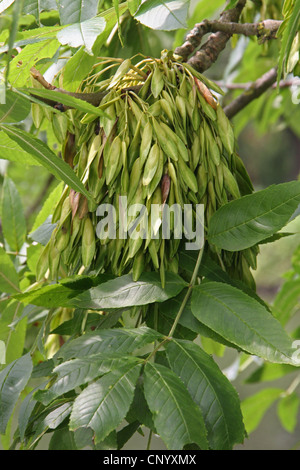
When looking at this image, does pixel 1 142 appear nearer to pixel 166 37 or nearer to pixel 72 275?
pixel 72 275

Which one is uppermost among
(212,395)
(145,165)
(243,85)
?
(145,165)

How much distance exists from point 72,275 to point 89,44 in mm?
184

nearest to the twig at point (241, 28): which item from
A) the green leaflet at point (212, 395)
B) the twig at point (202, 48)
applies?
the twig at point (202, 48)

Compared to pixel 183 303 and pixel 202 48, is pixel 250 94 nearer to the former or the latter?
pixel 202 48

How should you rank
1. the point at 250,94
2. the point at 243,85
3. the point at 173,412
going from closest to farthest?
the point at 173,412 → the point at 250,94 → the point at 243,85

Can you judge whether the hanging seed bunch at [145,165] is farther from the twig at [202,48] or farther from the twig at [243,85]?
the twig at [243,85]

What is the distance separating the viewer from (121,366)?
39 centimetres

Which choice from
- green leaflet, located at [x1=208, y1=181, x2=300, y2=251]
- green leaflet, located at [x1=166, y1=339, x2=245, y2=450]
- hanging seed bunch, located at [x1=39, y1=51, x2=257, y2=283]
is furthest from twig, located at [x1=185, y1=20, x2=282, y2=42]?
green leaflet, located at [x1=166, y1=339, x2=245, y2=450]

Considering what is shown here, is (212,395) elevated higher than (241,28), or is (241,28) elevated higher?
(241,28)

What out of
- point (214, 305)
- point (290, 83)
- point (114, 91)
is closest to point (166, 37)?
point (290, 83)

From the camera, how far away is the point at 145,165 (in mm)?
443

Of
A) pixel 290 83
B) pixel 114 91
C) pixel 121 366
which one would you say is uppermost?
pixel 114 91

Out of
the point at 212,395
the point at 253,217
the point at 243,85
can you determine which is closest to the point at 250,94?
the point at 243,85

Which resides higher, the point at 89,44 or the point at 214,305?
the point at 89,44
